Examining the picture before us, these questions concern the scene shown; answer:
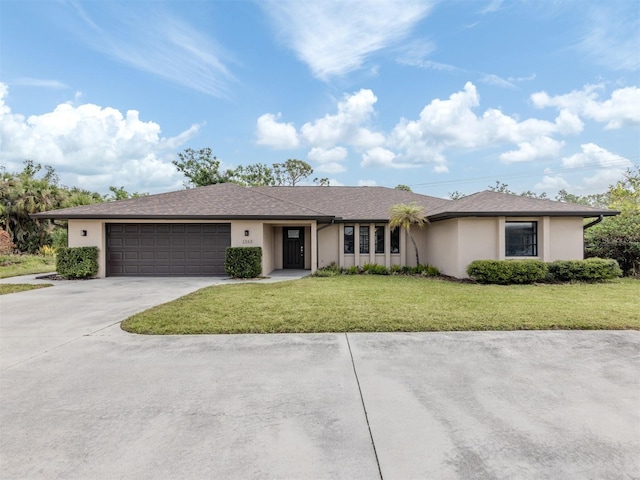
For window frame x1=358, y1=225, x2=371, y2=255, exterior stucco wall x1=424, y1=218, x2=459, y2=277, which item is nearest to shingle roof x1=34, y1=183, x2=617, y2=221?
exterior stucco wall x1=424, y1=218, x2=459, y2=277

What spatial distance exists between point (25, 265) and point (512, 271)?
2292cm

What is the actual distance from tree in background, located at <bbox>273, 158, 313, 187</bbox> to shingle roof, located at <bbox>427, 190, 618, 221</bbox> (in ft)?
89.2

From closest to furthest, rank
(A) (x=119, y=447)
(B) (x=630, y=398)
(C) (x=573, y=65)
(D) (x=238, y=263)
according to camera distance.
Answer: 1. (A) (x=119, y=447)
2. (B) (x=630, y=398)
3. (D) (x=238, y=263)
4. (C) (x=573, y=65)

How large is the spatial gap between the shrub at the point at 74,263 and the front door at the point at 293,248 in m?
8.37

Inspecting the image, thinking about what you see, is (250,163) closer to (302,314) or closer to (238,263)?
(238,263)

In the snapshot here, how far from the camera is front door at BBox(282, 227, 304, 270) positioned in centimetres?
1741

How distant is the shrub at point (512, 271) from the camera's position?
37.6 feet

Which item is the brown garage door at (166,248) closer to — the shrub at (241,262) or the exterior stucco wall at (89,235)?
the exterior stucco wall at (89,235)

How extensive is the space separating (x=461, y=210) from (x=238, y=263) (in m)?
8.47

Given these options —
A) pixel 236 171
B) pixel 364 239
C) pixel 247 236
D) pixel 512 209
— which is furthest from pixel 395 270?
pixel 236 171

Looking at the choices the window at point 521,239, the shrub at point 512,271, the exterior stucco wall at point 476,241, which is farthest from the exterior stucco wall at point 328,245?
the window at point 521,239

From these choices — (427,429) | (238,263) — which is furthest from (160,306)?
(427,429)

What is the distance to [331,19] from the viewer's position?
11.5 meters

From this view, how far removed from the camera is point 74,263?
1293 centimetres
